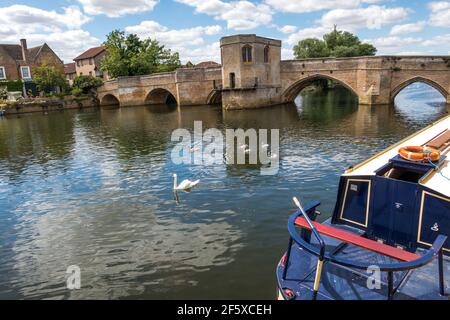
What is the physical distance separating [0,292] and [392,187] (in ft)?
32.1

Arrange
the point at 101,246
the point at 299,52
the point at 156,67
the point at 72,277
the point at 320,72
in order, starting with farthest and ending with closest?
the point at 299,52 → the point at 156,67 → the point at 320,72 → the point at 101,246 → the point at 72,277

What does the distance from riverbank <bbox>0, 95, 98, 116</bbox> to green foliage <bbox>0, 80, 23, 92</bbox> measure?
8.19 metres

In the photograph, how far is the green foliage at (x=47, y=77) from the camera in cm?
6303

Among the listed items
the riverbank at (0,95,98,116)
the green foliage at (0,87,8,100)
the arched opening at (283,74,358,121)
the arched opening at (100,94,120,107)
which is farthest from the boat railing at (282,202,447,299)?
the green foliage at (0,87,8,100)

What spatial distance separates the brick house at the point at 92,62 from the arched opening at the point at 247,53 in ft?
151

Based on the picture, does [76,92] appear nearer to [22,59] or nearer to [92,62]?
[22,59]

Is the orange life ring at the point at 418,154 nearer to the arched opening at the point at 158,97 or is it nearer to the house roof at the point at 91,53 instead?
the arched opening at the point at 158,97

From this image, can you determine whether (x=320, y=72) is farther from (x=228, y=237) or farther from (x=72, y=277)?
(x=72, y=277)

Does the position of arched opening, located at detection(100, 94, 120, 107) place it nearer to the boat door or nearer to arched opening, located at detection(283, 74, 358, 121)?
arched opening, located at detection(283, 74, 358, 121)

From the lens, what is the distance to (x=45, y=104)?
57.5 metres

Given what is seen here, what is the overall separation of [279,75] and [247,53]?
618 cm

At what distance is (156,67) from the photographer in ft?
217
